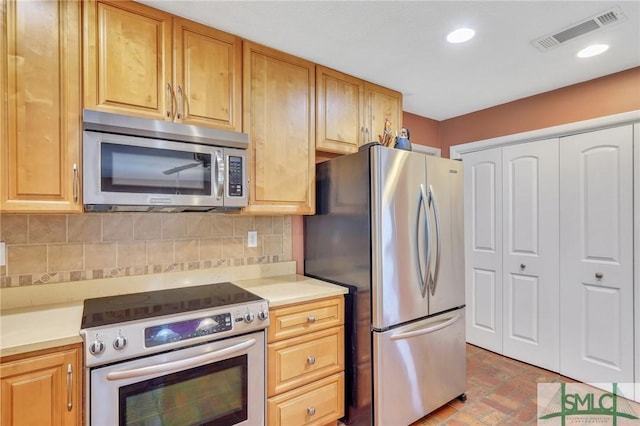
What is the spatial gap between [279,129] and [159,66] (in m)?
0.73

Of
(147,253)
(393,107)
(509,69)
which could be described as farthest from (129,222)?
(509,69)

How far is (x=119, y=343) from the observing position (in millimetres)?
1330

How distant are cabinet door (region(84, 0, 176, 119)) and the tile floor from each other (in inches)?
98.0

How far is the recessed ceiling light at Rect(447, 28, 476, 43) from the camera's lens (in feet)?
6.11

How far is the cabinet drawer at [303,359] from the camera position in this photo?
1.78 metres

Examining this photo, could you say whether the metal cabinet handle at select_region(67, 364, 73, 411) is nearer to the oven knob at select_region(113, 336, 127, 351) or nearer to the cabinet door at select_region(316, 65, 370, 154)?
the oven knob at select_region(113, 336, 127, 351)

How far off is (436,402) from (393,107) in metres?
2.18

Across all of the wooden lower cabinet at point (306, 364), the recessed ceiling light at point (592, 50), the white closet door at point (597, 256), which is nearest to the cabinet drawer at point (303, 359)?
the wooden lower cabinet at point (306, 364)

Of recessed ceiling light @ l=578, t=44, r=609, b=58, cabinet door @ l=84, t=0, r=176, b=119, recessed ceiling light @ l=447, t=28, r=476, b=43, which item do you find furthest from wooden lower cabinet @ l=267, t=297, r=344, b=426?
recessed ceiling light @ l=578, t=44, r=609, b=58

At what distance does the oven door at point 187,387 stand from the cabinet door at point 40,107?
0.77 metres

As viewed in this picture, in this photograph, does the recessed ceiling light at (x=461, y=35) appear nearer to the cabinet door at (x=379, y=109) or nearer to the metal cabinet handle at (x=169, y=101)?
the cabinet door at (x=379, y=109)

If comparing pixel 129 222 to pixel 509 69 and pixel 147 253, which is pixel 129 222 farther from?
pixel 509 69

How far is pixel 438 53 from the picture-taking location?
2.12m

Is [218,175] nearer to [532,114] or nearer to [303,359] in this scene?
[303,359]
